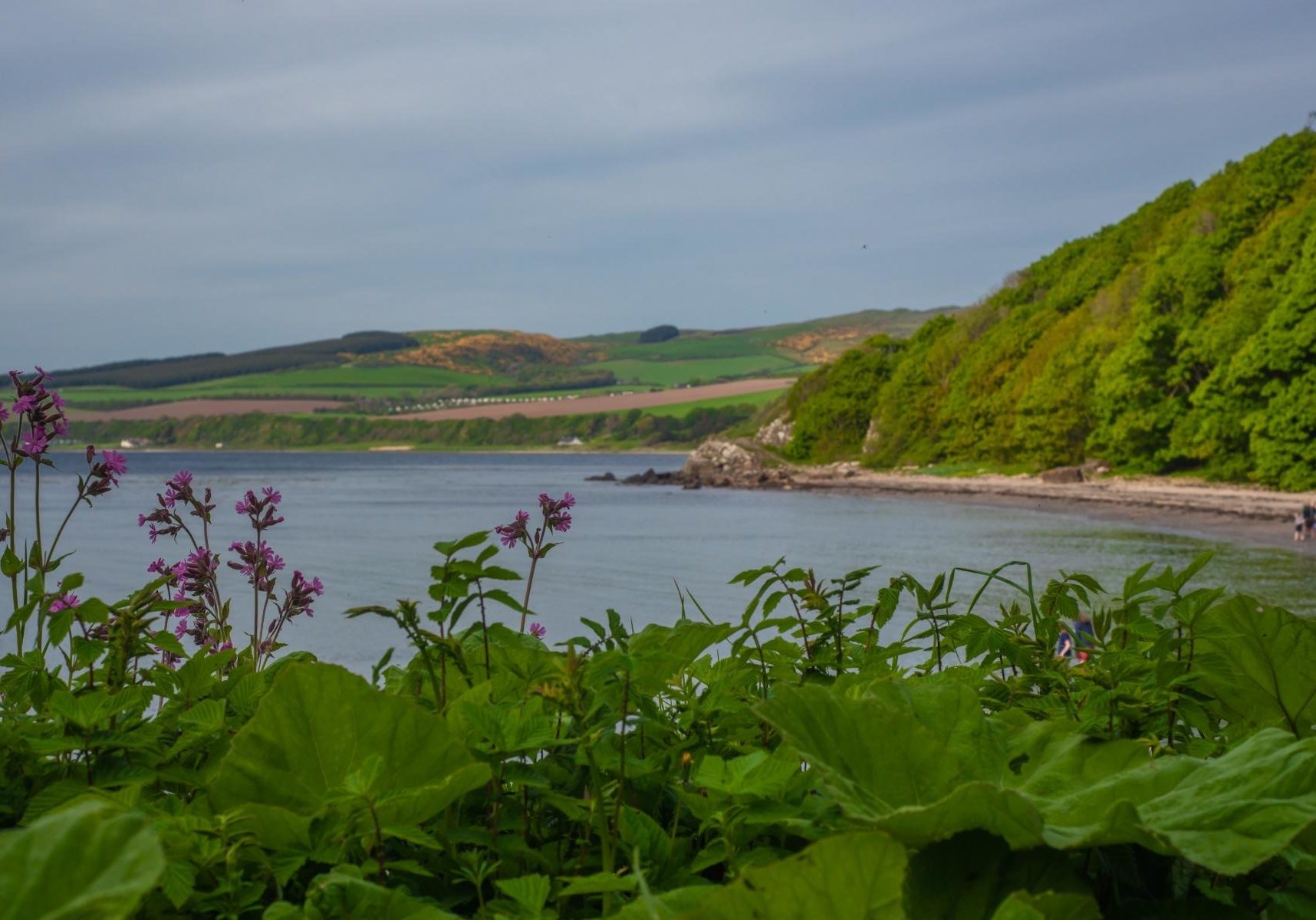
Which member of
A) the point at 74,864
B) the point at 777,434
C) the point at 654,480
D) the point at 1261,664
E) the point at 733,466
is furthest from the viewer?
the point at 777,434

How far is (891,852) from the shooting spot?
881 mm

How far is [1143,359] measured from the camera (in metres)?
55.8

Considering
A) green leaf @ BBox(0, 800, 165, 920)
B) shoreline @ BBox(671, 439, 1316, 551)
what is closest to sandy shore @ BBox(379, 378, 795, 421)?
shoreline @ BBox(671, 439, 1316, 551)

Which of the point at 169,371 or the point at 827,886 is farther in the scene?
the point at 169,371

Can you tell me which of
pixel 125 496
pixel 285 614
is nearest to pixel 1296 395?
pixel 285 614

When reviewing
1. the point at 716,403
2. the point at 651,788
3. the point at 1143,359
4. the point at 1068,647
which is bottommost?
the point at 1068,647

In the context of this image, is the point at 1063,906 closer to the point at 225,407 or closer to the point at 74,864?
the point at 74,864

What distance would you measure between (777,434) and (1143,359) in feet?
176

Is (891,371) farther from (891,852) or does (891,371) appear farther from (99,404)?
(99,404)

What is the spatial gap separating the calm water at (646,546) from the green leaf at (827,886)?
11.2m

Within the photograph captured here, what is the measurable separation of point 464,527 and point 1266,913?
54763 mm

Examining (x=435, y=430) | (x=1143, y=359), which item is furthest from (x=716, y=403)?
(x=1143, y=359)

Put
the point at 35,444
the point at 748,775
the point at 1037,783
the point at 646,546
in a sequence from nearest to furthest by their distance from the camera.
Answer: the point at 748,775 < the point at 1037,783 < the point at 35,444 < the point at 646,546

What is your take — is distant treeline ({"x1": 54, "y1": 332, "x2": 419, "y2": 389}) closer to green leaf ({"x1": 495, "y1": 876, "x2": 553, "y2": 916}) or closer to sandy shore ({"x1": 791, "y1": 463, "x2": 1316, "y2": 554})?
sandy shore ({"x1": 791, "y1": 463, "x2": 1316, "y2": 554})
